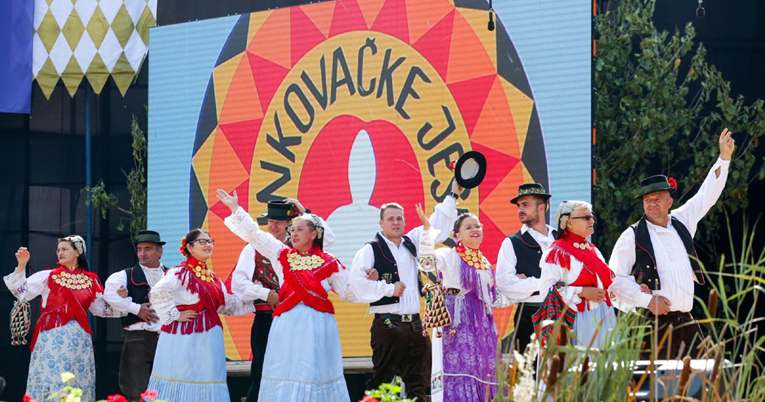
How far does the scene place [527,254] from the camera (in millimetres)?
5527

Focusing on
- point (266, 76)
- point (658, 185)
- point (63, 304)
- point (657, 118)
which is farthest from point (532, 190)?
point (63, 304)

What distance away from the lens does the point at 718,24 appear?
23.5 feet

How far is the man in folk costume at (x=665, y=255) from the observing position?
16.4 feet

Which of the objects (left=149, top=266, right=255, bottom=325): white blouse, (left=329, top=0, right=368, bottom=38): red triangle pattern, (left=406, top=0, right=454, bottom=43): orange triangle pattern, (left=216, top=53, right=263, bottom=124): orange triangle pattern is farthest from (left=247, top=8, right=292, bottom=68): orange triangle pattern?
(left=149, top=266, right=255, bottom=325): white blouse

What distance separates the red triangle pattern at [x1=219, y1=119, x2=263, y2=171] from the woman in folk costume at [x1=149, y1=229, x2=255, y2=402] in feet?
5.40

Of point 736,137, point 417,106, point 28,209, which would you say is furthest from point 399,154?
point 28,209

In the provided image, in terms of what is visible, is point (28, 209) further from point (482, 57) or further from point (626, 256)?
point (626, 256)

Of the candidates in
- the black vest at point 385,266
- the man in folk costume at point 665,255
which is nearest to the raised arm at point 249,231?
the black vest at point 385,266

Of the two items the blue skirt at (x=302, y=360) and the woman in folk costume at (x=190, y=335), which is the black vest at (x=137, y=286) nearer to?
the woman in folk costume at (x=190, y=335)

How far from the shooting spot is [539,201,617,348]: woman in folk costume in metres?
4.78

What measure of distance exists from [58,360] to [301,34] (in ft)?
9.78

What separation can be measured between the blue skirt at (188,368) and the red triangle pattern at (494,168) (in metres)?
2.08

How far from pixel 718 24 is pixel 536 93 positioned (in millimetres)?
1983

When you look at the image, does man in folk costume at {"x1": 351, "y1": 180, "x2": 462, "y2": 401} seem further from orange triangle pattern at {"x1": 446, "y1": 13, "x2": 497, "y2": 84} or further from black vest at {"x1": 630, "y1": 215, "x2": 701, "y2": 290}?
black vest at {"x1": 630, "y1": 215, "x2": 701, "y2": 290}
